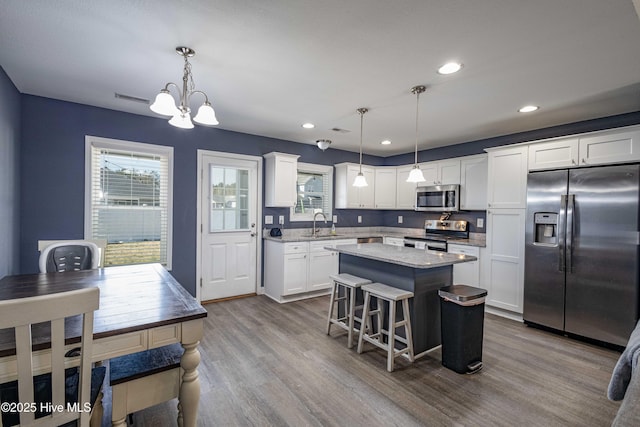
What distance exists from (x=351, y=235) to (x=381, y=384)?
10.3 ft

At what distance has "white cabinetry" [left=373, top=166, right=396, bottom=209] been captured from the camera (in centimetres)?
568

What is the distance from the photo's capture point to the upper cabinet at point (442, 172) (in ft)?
15.4

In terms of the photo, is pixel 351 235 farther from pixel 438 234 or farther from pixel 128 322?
pixel 128 322

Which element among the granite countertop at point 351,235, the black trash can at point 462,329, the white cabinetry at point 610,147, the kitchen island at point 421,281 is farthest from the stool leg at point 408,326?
the white cabinetry at point 610,147

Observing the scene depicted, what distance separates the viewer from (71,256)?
2543 mm

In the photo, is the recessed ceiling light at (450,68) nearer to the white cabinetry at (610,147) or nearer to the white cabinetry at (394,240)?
the white cabinetry at (610,147)

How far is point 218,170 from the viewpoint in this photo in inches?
169

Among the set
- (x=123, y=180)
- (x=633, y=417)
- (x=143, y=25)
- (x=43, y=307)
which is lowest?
(x=633, y=417)

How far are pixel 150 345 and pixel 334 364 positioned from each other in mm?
1659

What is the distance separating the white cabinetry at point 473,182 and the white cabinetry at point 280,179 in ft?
8.63

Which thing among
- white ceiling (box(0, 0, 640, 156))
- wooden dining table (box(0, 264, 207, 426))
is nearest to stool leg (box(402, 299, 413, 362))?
wooden dining table (box(0, 264, 207, 426))

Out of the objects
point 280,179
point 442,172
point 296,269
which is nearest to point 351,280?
point 296,269

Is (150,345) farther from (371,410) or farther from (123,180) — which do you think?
(123,180)

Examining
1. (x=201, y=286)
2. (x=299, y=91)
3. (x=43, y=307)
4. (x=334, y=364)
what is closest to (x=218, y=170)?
(x=201, y=286)
